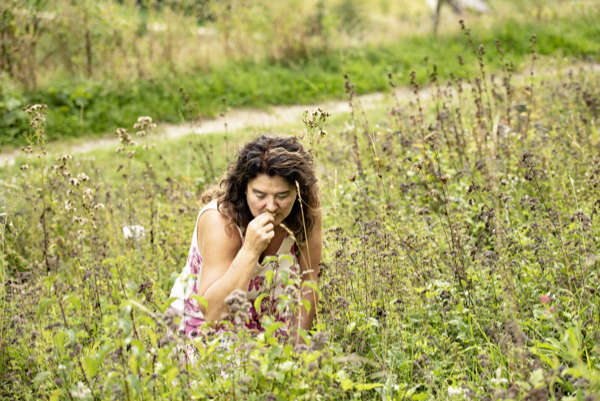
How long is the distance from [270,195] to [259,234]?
293 millimetres

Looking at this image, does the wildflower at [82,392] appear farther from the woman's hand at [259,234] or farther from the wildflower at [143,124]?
the wildflower at [143,124]

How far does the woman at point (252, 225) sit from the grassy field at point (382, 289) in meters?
0.19

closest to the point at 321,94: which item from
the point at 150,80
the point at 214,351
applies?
the point at 150,80

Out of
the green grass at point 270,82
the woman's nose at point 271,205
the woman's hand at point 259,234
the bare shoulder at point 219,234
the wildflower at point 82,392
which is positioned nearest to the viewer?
the wildflower at point 82,392

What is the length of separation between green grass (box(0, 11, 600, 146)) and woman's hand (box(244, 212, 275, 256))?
596 cm

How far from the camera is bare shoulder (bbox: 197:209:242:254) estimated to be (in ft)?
10.5

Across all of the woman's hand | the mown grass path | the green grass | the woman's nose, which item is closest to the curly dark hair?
the woman's nose

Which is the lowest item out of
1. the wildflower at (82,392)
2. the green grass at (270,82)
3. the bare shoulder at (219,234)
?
the wildflower at (82,392)

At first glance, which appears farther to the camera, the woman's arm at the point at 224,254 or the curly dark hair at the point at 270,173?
the curly dark hair at the point at 270,173

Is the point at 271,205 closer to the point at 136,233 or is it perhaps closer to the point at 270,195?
the point at 270,195

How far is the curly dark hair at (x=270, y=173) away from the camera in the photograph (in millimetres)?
3121

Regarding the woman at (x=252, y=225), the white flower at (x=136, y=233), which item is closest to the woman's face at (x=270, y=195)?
the woman at (x=252, y=225)

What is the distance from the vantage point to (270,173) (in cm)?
312

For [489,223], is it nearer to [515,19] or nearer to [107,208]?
[107,208]
